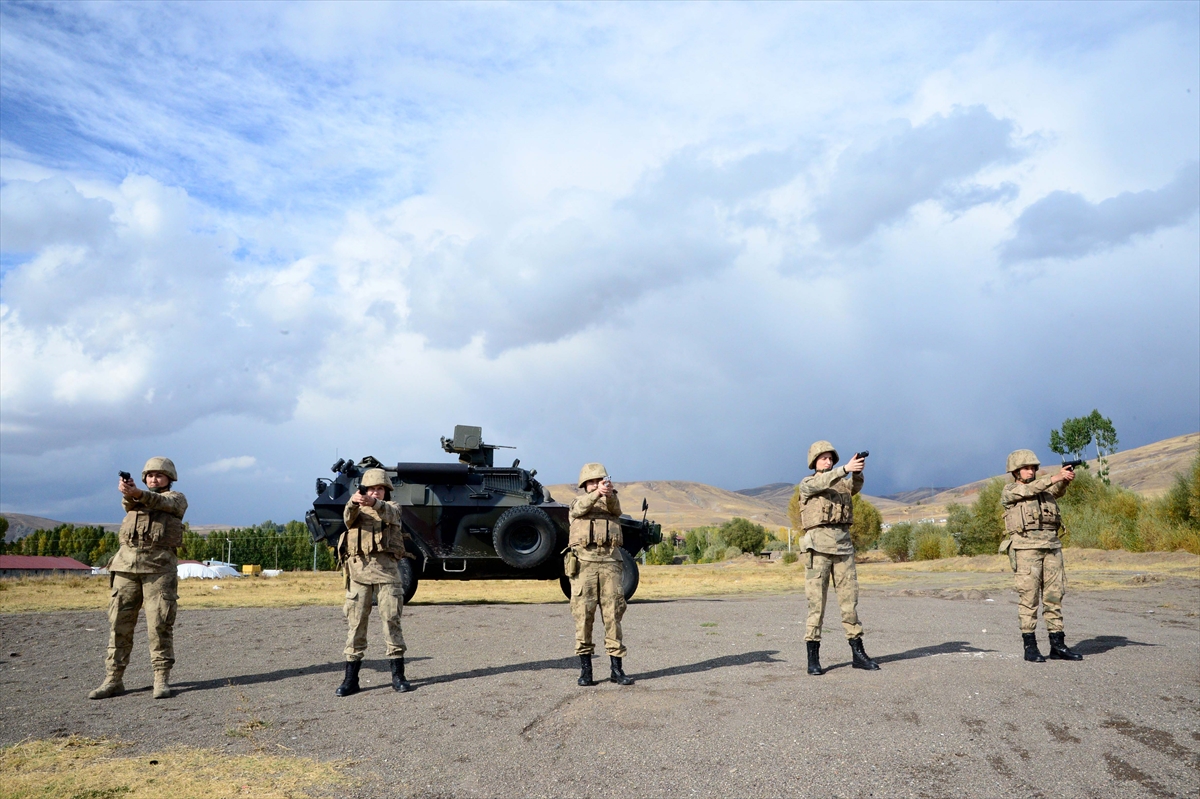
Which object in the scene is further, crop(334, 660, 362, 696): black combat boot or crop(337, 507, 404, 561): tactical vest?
crop(337, 507, 404, 561): tactical vest

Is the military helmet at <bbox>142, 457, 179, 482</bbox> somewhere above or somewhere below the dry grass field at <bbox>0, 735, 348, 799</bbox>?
above

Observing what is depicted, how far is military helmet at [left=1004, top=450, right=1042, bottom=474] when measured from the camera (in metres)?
8.26

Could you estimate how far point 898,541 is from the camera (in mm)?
42719

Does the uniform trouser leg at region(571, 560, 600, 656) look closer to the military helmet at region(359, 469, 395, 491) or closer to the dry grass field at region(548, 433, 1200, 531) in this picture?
the military helmet at region(359, 469, 395, 491)

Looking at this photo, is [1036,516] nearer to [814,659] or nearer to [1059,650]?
[1059,650]

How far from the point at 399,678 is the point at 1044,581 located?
605 cm

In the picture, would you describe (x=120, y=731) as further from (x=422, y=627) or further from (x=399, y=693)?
(x=422, y=627)

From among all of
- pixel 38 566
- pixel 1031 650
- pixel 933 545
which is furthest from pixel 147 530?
pixel 38 566

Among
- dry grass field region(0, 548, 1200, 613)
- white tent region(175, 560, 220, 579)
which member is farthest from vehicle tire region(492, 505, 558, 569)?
white tent region(175, 560, 220, 579)

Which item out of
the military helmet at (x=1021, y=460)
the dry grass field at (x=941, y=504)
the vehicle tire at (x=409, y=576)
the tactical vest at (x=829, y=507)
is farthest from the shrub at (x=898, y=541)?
the tactical vest at (x=829, y=507)

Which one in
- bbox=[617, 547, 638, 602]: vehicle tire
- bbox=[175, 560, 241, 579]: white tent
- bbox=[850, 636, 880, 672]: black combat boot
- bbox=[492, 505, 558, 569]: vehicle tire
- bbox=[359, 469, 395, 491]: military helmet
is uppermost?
bbox=[359, 469, 395, 491]: military helmet

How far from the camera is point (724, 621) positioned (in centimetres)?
1195

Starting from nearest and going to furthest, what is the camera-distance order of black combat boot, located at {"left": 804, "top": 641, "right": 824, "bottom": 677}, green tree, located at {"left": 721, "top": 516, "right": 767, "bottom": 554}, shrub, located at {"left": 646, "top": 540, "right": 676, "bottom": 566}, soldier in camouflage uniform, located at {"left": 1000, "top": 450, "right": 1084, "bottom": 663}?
black combat boot, located at {"left": 804, "top": 641, "right": 824, "bottom": 677}
soldier in camouflage uniform, located at {"left": 1000, "top": 450, "right": 1084, "bottom": 663}
shrub, located at {"left": 646, "top": 540, "right": 676, "bottom": 566}
green tree, located at {"left": 721, "top": 516, "right": 767, "bottom": 554}

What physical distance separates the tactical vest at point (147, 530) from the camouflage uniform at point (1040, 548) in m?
7.67
